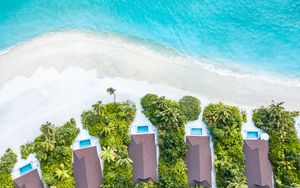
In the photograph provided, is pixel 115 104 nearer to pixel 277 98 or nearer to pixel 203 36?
pixel 203 36

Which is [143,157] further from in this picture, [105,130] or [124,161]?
[105,130]

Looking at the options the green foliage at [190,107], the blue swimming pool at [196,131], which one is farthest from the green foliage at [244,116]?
the blue swimming pool at [196,131]

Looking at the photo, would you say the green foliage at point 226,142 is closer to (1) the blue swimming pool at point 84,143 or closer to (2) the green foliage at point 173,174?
(2) the green foliage at point 173,174

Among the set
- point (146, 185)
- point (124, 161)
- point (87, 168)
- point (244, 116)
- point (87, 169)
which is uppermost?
point (244, 116)

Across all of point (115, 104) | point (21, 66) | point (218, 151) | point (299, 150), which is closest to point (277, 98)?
point (299, 150)

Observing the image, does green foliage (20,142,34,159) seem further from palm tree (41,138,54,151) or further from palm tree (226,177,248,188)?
palm tree (226,177,248,188)

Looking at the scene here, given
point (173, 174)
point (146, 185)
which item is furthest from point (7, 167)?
point (173, 174)
